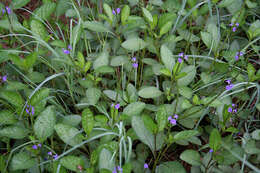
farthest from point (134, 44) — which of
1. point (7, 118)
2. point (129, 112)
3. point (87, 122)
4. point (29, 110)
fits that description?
point (7, 118)

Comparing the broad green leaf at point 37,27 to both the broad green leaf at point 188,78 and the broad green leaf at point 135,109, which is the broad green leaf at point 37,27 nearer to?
the broad green leaf at point 135,109

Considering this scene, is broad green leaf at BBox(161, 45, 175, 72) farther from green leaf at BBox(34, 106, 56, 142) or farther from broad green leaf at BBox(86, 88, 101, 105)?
green leaf at BBox(34, 106, 56, 142)

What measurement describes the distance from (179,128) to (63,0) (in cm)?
117

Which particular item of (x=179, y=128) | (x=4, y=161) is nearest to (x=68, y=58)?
(x=4, y=161)

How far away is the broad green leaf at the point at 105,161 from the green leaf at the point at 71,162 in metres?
0.08

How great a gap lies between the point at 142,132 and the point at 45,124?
1.50 feet

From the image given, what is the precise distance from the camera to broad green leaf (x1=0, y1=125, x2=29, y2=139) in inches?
45.4

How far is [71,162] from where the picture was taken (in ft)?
3.33

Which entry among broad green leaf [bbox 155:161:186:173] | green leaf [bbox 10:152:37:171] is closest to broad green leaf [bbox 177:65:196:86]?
→ broad green leaf [bbox 155:161:186:173]

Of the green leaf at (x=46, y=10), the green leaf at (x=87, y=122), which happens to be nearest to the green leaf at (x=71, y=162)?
the green leaf at (x=87, y=122)

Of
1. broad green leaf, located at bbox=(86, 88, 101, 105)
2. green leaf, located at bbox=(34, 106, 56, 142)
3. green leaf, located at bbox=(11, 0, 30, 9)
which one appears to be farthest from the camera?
green leaf, located at bbox=(11, 0, 30, 9)

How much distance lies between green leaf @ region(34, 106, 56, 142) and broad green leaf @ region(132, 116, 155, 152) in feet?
1.26

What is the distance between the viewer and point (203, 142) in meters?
1.42

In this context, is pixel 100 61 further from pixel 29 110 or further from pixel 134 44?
pixel 29 110
